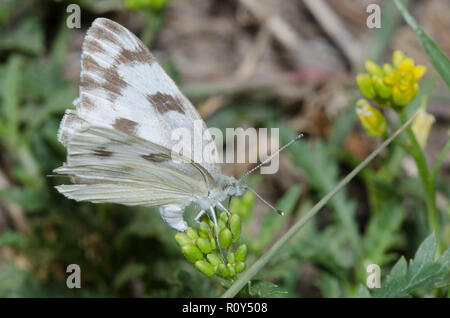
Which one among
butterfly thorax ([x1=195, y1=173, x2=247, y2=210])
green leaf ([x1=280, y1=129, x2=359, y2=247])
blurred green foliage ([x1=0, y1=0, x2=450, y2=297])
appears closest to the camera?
butterfly thorax ([x1=195, y1=173, x2=247, y2=210])

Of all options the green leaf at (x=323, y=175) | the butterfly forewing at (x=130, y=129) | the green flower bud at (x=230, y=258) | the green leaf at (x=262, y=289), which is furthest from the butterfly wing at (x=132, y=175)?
the green leaf at (x=323, y=175)

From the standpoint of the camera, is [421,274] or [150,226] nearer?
[421,274]

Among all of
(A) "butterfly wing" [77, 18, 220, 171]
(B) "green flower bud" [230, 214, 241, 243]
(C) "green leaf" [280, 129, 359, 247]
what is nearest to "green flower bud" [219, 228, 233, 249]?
(B) "green flower bud" [230, 214, 241, 243]

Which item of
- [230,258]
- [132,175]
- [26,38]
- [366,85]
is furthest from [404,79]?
[26,38]

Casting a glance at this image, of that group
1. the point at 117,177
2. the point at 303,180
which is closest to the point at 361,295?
the point at 117,177

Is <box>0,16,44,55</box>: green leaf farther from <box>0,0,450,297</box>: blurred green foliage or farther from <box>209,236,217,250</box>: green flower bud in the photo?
<box>209,236,217,250</box>: green flower bud

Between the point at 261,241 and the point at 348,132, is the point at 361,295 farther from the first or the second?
the point at 348,132

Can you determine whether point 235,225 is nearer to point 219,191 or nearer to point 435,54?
point 219,191
